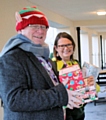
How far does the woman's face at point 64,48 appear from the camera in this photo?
2064 mm

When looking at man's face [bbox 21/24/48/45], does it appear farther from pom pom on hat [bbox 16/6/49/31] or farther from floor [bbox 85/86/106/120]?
floor [bbox 85/86/106/120]

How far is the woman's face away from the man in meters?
0.81

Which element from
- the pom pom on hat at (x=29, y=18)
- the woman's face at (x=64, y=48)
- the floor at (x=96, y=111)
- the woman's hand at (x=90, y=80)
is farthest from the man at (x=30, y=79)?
the floor at (x=96, y=111)

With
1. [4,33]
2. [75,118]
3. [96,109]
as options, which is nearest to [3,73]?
[75,118]

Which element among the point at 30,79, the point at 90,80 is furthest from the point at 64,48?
the point at 30,79

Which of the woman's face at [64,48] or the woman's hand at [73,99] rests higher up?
the woman's face at [64,48]

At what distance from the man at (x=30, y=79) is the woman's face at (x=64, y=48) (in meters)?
0.81

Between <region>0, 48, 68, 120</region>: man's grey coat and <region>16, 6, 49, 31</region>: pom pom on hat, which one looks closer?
<region>0, 48, 68, 120</region>: man's grey coat

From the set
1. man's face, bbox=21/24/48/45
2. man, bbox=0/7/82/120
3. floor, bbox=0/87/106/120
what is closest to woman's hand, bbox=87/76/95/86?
man, bbox=0/7/82/120

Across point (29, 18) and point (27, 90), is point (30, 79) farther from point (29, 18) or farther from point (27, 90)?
point (29, 18)

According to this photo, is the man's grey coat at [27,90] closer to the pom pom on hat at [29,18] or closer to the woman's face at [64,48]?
the pom pom on hat at [29,18]

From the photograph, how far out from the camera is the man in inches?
41.1

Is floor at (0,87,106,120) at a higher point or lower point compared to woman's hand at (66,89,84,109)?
lower

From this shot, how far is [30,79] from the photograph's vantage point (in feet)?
3.64
